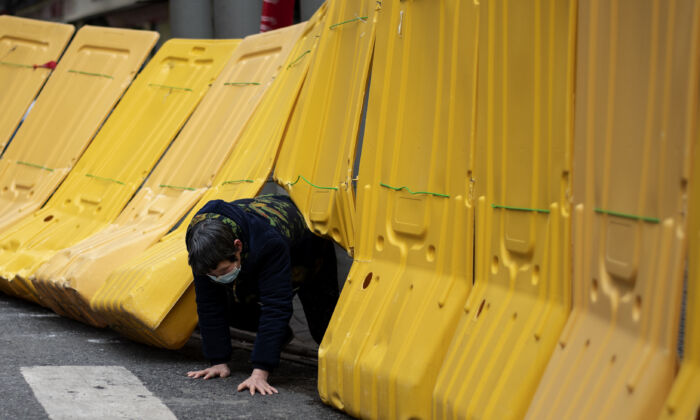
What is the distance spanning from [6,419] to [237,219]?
1.22 metres

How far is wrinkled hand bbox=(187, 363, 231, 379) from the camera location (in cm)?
429

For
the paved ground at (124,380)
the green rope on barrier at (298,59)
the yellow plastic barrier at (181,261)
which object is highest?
the green rope on barrier at (298,59)

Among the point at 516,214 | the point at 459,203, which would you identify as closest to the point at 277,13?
the point at 459,203

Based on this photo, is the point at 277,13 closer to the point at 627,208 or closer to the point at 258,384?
the point at 258,384

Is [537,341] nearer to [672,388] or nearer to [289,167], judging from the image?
[672,388]

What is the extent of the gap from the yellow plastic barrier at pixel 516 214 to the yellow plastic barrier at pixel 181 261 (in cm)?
172

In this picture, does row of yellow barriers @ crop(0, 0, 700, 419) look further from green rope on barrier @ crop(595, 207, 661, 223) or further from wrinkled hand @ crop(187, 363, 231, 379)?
wrinkled hand @ crop(187, 363, 231, 379)

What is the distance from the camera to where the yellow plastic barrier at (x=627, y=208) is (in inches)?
92.2

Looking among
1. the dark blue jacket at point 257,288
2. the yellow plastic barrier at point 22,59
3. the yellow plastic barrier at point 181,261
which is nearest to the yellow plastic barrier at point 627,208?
the dark blue jacket at point 257,288

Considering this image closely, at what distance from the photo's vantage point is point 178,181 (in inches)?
238

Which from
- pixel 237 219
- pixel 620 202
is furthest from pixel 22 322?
pixel 620 202

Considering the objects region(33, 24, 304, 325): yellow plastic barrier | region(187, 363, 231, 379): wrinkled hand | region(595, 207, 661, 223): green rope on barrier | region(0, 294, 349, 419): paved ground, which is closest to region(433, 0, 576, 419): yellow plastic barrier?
region(595, 207, 661, 223): green rope on barrier

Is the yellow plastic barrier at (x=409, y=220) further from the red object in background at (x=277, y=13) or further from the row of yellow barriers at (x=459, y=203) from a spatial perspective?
the red object in background at (x=277, y=13)

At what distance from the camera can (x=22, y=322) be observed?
5574 mm
